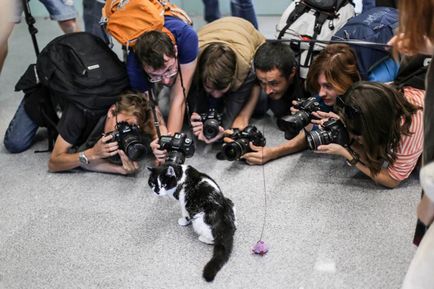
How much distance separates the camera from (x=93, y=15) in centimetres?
285

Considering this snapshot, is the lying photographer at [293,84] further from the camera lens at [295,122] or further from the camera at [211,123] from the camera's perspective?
the camera at [211,123]

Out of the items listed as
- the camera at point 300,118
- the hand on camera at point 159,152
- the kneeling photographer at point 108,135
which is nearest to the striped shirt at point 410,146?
the camera at point 300,118

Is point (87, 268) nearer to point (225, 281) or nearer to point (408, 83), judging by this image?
point (225, 281)

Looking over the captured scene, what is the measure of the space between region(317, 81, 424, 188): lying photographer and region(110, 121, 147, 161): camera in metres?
0.74

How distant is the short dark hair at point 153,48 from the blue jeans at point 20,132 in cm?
77

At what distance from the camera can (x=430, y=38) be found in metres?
0.87

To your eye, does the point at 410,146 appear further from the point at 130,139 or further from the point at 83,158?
the point at 83,158

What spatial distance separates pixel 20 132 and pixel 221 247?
4.40ft

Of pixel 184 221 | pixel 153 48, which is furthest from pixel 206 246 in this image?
pixel 153 48

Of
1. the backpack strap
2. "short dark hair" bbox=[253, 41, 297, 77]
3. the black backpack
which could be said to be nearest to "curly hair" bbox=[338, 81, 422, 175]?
"short dark hair" bbox=[253, 41, 297, 77]

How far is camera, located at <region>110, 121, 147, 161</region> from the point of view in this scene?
75.1 inches

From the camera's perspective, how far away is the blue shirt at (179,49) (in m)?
2.14

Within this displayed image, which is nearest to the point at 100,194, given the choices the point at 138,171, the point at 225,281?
the point at 138,171

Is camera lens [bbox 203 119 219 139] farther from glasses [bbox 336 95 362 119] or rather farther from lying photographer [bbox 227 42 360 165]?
glasses [bbox 336 95 362 119]
